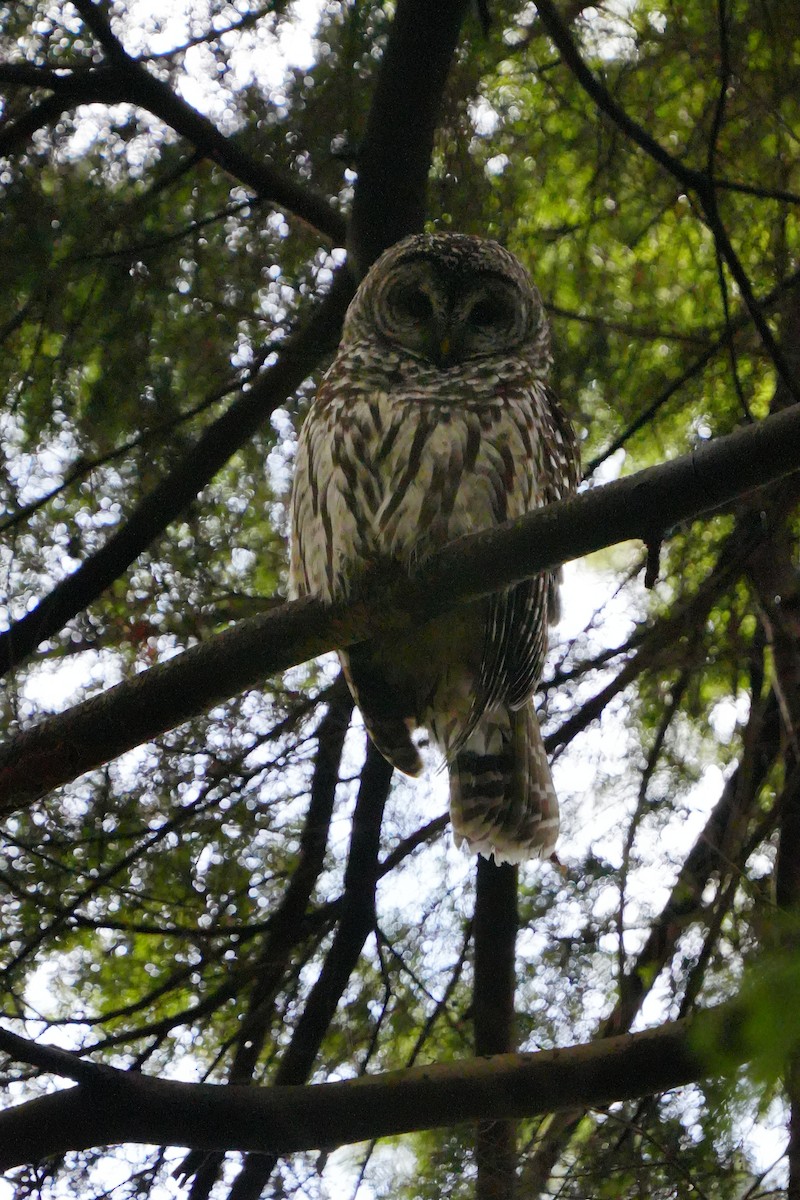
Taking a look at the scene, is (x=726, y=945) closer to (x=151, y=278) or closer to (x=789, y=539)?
(x=789, y=539)

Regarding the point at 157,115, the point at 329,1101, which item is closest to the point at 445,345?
the point at 157,115

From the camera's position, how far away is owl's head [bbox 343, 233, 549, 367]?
13.3 feet

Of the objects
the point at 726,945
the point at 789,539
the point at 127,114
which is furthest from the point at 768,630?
the point at 127,114

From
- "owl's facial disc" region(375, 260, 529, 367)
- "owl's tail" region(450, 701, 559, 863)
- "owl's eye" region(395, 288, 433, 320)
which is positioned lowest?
"owl's tail" region(450, 701, 559, 863)

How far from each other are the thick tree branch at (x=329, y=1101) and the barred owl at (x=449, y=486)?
1076 mm

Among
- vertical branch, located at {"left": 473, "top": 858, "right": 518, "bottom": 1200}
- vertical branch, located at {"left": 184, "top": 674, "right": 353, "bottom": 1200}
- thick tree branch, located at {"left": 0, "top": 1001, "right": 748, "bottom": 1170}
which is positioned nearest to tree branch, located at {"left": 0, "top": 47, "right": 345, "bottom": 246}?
vertical branch, located at {"left": 184, "top": 674, "right": 353, "bottom": 1200}

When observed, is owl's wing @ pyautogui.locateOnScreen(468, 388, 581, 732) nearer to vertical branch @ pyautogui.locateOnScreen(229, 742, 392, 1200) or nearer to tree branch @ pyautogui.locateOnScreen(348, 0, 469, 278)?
vertical branch @ pyautogui.locateOnScreen(229, 742, 392, 1200)

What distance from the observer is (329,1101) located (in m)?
2.85

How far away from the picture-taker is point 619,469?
452cm

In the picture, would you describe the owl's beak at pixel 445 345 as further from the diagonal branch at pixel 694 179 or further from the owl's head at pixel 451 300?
the diagonal branch at pixel 694 179

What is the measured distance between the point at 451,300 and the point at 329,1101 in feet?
8.02

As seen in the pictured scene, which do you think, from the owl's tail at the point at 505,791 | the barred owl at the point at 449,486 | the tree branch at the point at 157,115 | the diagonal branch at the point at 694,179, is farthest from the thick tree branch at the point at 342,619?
the tree branch at the point at 157,115

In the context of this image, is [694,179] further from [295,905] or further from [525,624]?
[295,905]

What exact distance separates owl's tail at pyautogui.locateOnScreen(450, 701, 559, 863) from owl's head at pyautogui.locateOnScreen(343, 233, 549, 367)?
1140mm
